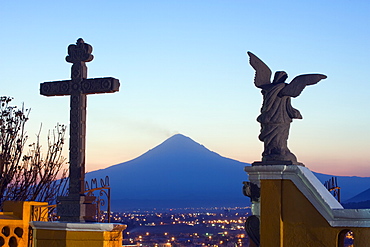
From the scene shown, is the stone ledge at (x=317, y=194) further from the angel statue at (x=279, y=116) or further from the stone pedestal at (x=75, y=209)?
the stone pedestal at (x=75, y=209)

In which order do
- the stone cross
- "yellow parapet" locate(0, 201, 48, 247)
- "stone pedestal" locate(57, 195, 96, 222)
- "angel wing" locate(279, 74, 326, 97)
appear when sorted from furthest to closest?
1. "yellow parapet" locate(0, 201, 48, 247)
2. the stone cross
3. "stone pedestal" locate(57, 195, 96, 222)
4. "angel wing" locate(279, 74, 326, 97)

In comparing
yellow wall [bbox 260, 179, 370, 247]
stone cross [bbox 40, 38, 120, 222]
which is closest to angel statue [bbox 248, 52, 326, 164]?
yellow wall [bbox 260, 179, 370, 247]

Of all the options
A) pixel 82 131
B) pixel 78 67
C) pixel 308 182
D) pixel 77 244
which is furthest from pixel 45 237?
pixel 308 182

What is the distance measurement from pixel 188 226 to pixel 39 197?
44269mm

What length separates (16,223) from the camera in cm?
1020

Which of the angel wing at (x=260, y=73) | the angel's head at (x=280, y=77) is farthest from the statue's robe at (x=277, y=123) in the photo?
the angel wing at (x=260, y=73)

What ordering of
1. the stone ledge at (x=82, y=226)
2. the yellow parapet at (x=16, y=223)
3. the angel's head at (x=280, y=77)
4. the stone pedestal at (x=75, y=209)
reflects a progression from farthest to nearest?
the yellow parapet at (x=16, y=223)
the stone pedestal at (x=75, y=209)
the stone ledge at (x=82, y=226)
the angel's head at (x=280, y=77)

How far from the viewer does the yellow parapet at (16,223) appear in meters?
10.1

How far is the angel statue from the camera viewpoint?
23.2 ft

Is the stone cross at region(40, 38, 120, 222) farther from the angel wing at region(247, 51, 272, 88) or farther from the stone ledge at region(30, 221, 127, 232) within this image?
the angel wing at region(247, 51, 272, 88)

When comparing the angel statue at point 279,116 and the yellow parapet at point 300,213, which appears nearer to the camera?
the yellow parapet at point 300,213

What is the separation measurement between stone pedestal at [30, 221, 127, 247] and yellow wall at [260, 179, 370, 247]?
2.65 metres

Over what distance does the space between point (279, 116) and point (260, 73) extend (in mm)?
666

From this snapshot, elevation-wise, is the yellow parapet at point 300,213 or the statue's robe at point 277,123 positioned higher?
the statue's robe at point 277,123
